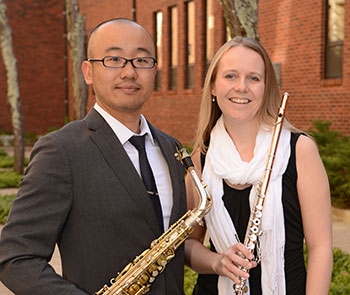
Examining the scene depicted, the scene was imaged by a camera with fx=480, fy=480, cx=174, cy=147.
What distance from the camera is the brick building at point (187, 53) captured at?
12102 millimetres

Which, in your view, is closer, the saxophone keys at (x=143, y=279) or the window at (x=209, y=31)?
the saxophone keys at (x=143, y=279)

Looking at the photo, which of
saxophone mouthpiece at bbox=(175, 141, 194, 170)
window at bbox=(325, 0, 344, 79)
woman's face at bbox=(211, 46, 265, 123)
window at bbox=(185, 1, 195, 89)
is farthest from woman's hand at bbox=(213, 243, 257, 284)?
window at bbox=(185, 1, 195, 89)

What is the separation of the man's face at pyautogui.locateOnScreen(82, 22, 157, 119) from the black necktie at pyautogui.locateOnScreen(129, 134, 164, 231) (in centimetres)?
17

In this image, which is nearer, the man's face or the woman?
the man's face

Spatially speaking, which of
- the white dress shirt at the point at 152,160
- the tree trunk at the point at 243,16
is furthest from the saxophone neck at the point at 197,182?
the tree trunk at the point at 243,16

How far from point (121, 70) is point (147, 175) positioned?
1.74 ft

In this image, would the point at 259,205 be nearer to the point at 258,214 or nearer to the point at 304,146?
the point at 258,214

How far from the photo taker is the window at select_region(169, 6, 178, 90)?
19422mm

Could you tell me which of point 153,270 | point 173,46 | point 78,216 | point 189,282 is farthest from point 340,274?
point 173,46

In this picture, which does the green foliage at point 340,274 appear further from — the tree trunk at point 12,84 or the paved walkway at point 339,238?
the tree trunk at point 12,84

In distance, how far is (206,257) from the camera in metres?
2.65

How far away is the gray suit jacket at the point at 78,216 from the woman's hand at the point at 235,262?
1.05 ft

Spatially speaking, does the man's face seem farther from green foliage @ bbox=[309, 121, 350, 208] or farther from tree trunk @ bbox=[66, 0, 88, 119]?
tree trunk @ bbox=[66, 0, 88, 119]

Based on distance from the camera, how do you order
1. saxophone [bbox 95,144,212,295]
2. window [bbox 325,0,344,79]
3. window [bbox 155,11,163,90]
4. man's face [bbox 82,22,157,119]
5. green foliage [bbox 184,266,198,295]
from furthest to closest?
window [bbox 155,11,163,90]
window [bbox 325,0,344,79]
green foliage [bbox 184,266,198,295]
man's face [bbox 82,22,157,119]
saxophone [bbox 95,144,212,295]
